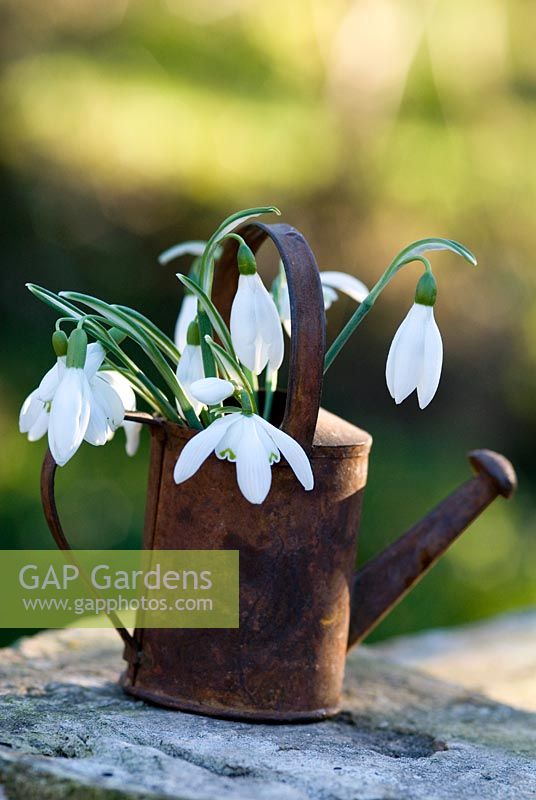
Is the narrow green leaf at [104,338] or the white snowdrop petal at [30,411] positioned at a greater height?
the narrow green leaf at [104,338]

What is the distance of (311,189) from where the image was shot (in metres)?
4.28

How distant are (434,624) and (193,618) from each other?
1.94 metres

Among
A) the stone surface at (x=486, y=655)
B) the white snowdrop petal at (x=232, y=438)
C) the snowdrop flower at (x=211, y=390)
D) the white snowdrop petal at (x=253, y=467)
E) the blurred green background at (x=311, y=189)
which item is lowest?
the stone surface at (x=486, y=655)

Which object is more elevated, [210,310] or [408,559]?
[210,310]

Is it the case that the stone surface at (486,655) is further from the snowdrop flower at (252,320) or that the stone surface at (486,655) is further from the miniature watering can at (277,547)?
the snowdrop flower at (252,320)

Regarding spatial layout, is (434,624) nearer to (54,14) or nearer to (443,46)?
(54,14)

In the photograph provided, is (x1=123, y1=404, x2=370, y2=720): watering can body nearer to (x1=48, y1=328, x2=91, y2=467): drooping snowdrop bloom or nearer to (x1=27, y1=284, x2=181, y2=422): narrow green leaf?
(x1=27, y1=284, x2=181, y2=422): narrow green leaf

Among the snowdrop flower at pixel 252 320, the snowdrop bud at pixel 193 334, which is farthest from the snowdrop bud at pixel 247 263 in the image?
the snowdrop bud at pixel 193 334

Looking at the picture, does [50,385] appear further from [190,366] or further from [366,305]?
[366,305]

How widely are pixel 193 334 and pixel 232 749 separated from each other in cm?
49

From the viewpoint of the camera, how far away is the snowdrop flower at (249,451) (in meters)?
1.03

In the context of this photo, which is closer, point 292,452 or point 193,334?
point 292,452

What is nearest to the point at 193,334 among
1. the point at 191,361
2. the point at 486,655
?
the point at 191,361

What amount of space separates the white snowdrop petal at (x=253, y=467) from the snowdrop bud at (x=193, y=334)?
7.6 inches
